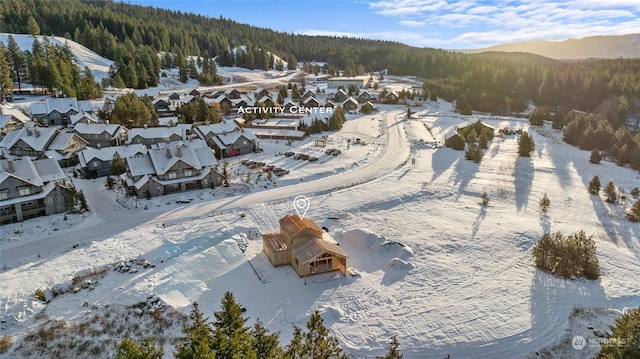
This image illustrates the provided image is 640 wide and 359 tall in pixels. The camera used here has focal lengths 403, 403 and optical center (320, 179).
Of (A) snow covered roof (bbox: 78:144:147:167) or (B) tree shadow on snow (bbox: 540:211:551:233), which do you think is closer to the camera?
(B) tree shadow on snow (bbox: 540:211:551:233)

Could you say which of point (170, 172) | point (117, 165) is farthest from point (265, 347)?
point (117, 165)

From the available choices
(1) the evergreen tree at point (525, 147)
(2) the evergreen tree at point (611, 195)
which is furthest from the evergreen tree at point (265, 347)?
(1) the evergreen tree at point (525, 147)

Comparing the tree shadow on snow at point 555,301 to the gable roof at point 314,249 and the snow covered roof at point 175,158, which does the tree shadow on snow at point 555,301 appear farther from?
the snow covered roof at point 175,158

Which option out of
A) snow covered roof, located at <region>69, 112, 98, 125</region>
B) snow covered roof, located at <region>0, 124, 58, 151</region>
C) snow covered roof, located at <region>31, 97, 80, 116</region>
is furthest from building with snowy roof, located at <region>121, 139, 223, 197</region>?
snow covered roof, located at <region>31, 97, 80, 116</region>

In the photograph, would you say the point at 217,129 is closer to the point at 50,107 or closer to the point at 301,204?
the point at 301,204

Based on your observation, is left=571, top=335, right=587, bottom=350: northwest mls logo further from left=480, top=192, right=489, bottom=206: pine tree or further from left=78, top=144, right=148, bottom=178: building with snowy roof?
left=78, top=144, right=148, bottom=178: building with snowy roof
